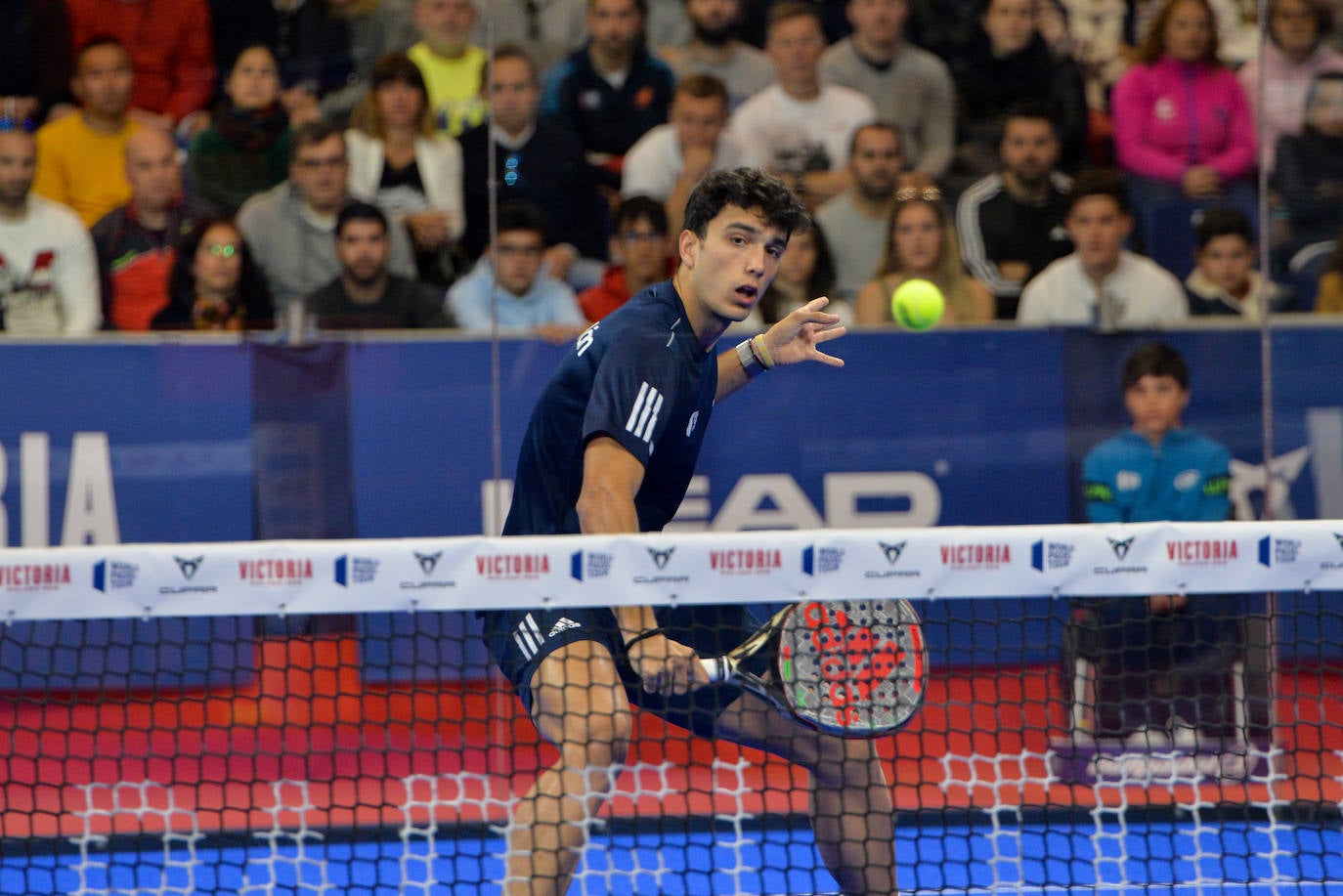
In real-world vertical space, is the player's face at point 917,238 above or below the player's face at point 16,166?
below

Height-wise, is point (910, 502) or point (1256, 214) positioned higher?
point (1256, 214)

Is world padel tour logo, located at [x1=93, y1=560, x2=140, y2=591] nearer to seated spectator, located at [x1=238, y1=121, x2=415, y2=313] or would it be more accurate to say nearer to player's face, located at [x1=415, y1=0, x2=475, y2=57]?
seated spectator, located at [x1=238, y1=121, x2=415, y2=313]

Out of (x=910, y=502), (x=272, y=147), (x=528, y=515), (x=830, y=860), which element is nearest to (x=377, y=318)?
(x=272, y=147)

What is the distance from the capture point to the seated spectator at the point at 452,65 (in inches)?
251

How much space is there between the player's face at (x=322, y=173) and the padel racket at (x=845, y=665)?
130 inches

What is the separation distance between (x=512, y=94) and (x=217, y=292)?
141 centimetres

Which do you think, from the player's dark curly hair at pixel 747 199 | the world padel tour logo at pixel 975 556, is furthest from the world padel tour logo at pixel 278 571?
the world padel tour logo at pixel 975 556

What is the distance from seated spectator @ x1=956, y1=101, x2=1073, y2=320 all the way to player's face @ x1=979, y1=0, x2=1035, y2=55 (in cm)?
25

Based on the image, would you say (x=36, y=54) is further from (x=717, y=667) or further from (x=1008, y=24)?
(x=717, y=667)

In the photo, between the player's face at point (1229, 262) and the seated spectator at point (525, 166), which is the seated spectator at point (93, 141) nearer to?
the seated spectator at point (525, 166)

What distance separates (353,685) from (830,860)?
293cm

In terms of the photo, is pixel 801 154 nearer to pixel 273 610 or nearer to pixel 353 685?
pixel 353 685

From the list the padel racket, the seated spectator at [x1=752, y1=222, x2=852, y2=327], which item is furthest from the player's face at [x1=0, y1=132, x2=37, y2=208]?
Result: the padel racket

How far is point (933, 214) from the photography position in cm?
666
